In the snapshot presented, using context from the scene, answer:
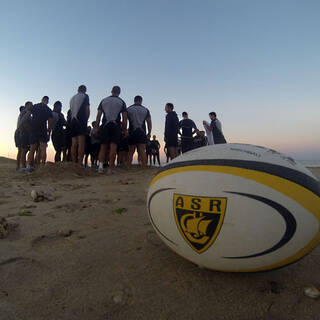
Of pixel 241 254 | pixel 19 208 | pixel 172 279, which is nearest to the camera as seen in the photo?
pixel 241 254

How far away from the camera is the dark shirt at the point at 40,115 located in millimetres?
6695

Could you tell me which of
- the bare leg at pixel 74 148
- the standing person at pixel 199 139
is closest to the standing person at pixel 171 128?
the standing person at pixel 199 139

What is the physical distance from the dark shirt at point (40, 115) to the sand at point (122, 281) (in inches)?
199

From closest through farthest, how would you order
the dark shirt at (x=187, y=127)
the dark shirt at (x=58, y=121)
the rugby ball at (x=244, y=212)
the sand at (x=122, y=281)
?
1. the sand at (x=122, y=281)
2. the rugby ball at (x=244, y=212)
3. the dark shirt at (x=58, y=121)
4. the dark shirt at (x=187, y=127)

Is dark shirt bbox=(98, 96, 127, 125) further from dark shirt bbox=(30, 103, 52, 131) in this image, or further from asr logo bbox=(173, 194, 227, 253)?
asr logo bbox=(173, 194, 227, 253)

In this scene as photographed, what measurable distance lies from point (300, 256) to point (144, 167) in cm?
647

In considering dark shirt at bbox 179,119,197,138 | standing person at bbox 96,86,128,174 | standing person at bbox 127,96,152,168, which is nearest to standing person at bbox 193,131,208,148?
dark shirt at bbox 179,119,197,138

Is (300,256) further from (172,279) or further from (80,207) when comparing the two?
(80,207)

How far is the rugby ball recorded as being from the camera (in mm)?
1313

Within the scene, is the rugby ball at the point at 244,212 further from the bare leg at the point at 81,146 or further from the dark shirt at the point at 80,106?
the bare leg at the point at 81,146

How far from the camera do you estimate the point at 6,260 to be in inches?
65.4

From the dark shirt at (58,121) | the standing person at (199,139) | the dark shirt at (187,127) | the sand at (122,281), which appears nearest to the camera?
the sand at (122,281)

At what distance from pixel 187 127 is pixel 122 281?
271 inches

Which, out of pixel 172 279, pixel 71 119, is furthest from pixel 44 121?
pixel 172 279
